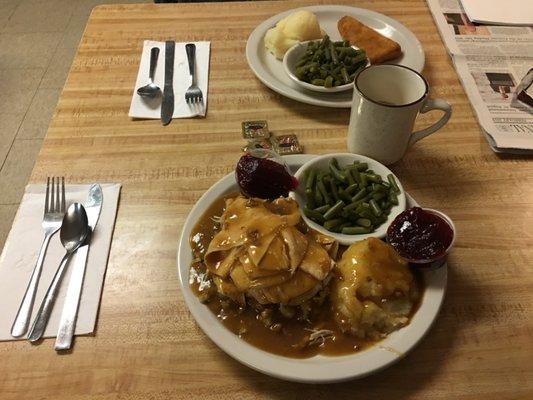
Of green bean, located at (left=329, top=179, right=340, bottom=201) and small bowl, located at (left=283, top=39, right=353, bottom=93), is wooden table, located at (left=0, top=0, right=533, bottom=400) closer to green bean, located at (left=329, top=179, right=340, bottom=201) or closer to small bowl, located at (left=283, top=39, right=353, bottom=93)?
small bowl, located at (left=283, top=39, right=353, bottom=93)

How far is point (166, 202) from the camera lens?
1229 millimetres

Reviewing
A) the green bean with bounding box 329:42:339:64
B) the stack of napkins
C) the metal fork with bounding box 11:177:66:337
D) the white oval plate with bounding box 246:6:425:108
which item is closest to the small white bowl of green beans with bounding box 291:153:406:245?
the white oval plate with bounding box 246:6:425:108

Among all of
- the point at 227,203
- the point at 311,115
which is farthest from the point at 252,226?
the point at 311,115

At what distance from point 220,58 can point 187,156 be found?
0.50 meters

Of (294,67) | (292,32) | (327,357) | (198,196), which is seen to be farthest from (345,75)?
(327,357)

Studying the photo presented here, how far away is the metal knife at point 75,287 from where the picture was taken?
95cm

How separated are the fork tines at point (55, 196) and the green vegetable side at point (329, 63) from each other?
788 millimetres

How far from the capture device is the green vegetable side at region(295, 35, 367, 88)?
1.48 m

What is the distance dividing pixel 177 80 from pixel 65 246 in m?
0.72

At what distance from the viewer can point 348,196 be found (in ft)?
3.76

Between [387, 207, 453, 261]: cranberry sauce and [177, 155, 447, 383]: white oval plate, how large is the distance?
54 millimetres

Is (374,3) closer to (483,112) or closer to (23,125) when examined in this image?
(483,112)

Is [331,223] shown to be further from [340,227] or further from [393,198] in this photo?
[393,198]

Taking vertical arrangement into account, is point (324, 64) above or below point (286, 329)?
above
